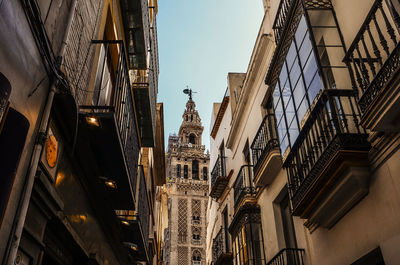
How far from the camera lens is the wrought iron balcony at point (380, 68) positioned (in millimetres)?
4383

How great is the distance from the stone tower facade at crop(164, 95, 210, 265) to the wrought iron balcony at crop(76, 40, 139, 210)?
230 feet

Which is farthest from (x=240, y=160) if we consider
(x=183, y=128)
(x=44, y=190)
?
(x=183, y=128)

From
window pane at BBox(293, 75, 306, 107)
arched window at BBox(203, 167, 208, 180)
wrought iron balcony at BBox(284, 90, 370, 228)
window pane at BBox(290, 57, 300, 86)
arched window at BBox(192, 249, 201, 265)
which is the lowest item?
wrought iron balcony at BBox(284, 90, 370, 228)

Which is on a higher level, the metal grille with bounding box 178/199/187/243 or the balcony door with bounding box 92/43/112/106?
the metal grille with bounding box 178/199/187/243

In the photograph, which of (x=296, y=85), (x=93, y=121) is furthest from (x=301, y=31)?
(x=93, y=121)

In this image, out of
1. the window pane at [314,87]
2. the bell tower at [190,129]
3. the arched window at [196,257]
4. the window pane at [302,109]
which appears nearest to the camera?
the window pane at [314,87]

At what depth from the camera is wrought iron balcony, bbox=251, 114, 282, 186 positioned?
383 inches

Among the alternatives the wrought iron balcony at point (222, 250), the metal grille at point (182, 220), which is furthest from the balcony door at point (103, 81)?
the metal grille at point (182, 220)

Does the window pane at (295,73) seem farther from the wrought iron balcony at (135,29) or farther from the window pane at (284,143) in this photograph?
the wrought iron balcony at (135,29)

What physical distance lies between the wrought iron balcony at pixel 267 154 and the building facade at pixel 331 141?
1.2 inches

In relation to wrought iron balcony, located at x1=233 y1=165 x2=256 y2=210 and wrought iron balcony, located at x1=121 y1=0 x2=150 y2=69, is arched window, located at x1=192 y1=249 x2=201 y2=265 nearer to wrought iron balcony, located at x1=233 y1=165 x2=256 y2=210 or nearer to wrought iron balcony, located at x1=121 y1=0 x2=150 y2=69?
wrought iron balcony, located at x1=233 y1=165 x2=256 y2=210

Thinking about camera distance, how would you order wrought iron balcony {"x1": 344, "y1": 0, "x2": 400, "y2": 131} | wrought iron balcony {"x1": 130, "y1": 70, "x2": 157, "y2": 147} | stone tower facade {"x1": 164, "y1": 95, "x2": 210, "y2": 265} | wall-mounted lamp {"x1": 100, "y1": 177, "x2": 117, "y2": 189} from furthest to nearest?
1. stone tower facade {"x1": 164, "y1": 95, "x2": 210, "y2": 265}
2. wrought iron balcony {"x1": 130, "y1": 70, "x2": 157, "y2": 147}
3. wall-mounted lamp {"x1": 100, "y1": 177, "x2": 117, "y2": 189}
4. wrought iron balcony {"x1": 344, "y1": 0, "x2": 400, "y2": 131}

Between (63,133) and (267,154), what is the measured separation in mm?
5979

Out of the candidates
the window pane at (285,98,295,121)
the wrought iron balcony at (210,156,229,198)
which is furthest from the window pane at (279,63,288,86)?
the wrought iron balcony at (210,156,229,198)
